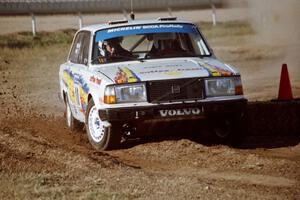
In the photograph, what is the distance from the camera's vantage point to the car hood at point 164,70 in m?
8.15

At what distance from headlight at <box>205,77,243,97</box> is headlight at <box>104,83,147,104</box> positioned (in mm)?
750

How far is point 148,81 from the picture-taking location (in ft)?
26.5

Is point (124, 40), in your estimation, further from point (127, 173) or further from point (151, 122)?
point (127, 173)

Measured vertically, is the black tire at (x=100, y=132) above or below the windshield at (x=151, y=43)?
below

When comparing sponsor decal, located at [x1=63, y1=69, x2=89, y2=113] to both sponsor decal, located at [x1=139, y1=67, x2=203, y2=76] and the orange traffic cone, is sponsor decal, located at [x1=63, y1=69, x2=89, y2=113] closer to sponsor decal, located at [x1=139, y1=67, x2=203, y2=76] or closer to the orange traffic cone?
sponsor decal, located at [x1=139, y1=67, x2=203, y2=76]

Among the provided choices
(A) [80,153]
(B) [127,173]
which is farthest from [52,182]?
(A) [80,153]

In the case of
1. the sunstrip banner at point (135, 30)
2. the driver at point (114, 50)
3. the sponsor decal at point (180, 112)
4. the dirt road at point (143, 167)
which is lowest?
the dirt road at point (143, 167)

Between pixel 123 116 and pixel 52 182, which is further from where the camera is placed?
pixel 123 116

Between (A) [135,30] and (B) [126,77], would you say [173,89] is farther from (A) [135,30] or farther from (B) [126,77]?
(A) [135,30]

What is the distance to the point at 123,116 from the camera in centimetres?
800

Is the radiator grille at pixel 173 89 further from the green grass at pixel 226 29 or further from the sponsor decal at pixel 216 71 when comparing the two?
the green grass at pixel 226 29

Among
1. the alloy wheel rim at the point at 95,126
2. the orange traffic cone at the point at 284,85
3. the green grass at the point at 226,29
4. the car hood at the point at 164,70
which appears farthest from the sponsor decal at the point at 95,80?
the green grass at the point at 226,29

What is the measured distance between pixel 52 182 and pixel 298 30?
19341 millimetres

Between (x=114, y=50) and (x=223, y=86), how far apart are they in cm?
170
